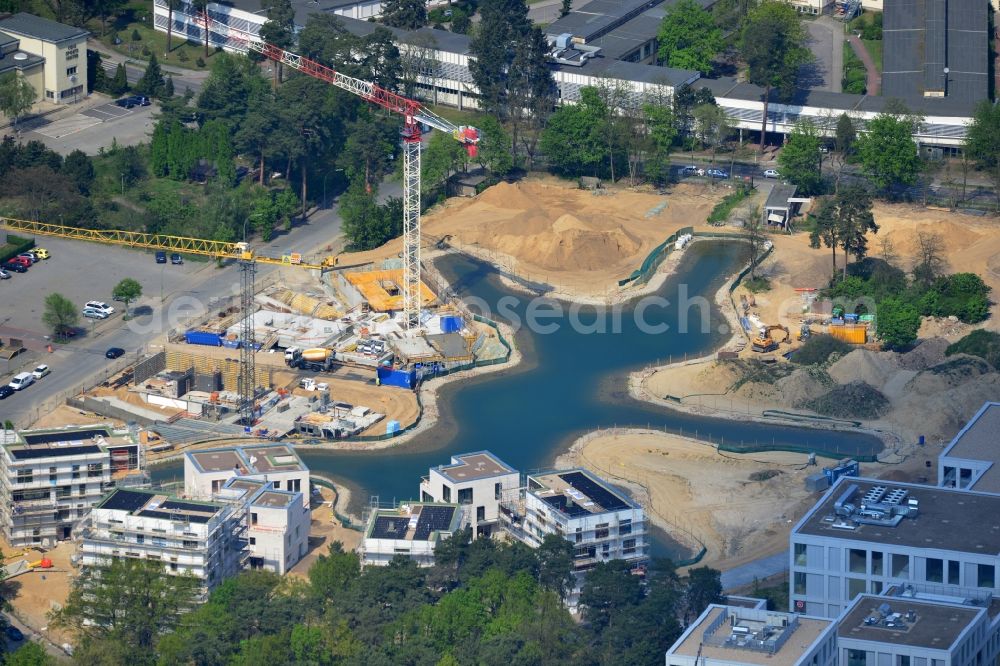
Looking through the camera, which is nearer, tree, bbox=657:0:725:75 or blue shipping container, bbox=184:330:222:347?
blue shipping container, bbox=184:330:222:347

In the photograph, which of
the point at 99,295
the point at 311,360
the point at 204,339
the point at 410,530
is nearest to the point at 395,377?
the point at 311,360

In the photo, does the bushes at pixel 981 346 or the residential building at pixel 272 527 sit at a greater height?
the bushes at pixel 981 346

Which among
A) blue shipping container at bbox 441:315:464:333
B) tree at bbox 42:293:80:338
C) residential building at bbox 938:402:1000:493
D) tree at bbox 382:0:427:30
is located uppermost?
tree at bbox 382:0:427:30

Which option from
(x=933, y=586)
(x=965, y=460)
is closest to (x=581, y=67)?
(x=965, y=460)

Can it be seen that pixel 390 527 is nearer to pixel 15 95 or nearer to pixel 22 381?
pixel 22 381

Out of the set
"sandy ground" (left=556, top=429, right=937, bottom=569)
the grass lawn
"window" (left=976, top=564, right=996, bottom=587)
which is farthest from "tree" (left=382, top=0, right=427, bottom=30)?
"window" (left=976, top=564, right=996, bottom=587)

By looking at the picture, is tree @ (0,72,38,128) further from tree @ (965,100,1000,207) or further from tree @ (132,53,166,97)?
tree @ (965,100,1000,207)

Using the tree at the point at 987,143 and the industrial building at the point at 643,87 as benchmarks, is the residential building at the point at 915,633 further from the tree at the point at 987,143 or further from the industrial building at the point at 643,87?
the industrial building at the point at 643,87

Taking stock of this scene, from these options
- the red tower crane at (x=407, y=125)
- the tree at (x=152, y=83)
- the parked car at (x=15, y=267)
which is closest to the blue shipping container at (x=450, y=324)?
the red tower crane at (x=407, y=125)
